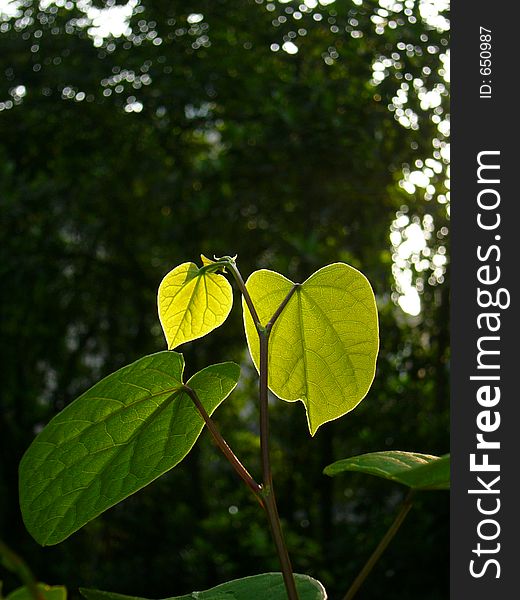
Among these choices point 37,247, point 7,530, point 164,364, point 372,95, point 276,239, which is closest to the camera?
point 164,364

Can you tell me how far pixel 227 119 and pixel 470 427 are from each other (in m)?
1.27

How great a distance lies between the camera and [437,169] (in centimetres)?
147

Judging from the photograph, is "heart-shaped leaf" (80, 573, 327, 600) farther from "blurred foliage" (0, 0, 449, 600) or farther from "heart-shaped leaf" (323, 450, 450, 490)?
"blurred foliage" (0, 0, 449, 600)

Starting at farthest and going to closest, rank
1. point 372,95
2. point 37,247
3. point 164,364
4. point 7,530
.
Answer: point 7,530
point 37,247
point 372,95
point 164,364

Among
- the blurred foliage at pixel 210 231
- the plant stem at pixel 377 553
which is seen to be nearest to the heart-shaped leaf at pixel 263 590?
the plant stem at pixel 377 553

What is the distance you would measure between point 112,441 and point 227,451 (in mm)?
39

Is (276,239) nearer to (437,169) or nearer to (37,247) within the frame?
(437,169)

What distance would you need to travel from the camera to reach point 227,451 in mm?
220

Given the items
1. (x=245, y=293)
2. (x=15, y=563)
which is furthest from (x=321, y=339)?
(x=15, y=563)

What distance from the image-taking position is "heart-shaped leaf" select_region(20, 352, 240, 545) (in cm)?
22

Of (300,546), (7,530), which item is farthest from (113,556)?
(300,546)

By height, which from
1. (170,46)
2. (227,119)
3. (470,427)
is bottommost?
(470,427)

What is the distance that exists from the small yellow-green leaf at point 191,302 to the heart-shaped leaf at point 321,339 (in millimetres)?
10

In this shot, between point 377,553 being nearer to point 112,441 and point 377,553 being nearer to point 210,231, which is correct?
point 112,441
